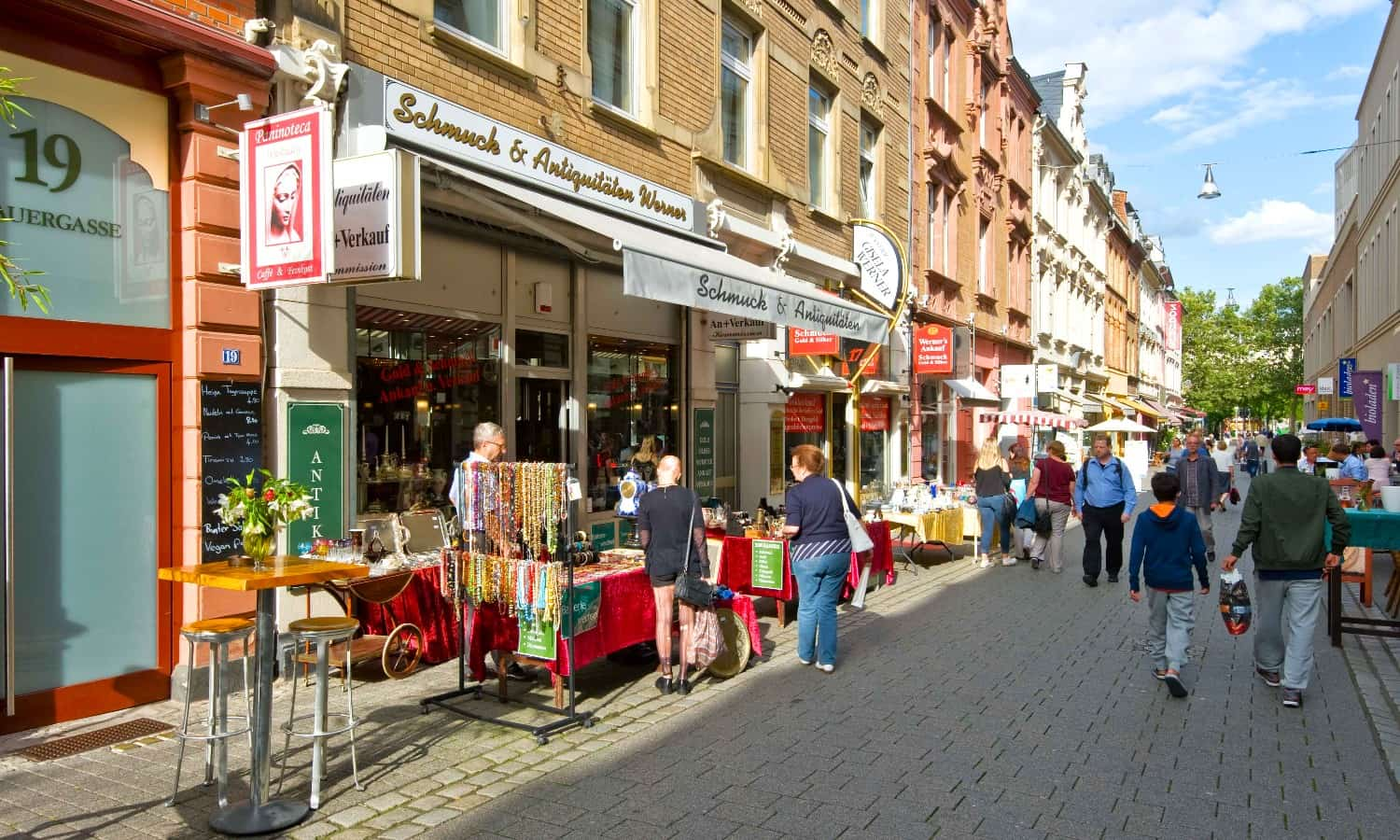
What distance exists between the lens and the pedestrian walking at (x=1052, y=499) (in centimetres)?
1272

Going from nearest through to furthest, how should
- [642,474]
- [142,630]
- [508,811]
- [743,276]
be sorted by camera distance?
[508,811]
[142,630]
[743,276]
[642,474]

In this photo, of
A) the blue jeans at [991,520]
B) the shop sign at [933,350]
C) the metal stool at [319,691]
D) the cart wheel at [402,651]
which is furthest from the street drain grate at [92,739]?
the shop sign at [933,350]

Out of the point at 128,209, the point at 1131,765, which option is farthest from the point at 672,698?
the point at 128,209

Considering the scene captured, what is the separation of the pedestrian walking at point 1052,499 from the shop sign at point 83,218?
10.2 metres

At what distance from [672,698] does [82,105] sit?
5197mm

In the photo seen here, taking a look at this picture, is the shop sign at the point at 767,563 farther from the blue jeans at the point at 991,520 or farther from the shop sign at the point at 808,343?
the shop sign at the point at 808,343

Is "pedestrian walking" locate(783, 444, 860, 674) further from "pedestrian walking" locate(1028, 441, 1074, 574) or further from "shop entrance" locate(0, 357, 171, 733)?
"pedestrian walking" locate(1028, 441, 1074, 574)

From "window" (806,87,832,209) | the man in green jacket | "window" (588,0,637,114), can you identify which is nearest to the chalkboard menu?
"window" (588,0,637,114)

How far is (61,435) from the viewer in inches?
235

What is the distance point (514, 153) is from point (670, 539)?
424 centimetres

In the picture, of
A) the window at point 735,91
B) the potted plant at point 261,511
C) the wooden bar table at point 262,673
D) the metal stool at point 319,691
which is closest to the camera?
the wooden bar table at point 262,673

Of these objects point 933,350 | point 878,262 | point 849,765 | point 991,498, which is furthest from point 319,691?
point 933,350

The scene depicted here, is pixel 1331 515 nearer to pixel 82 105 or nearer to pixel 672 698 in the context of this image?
pixel 672 698

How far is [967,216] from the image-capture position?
75.3ft
